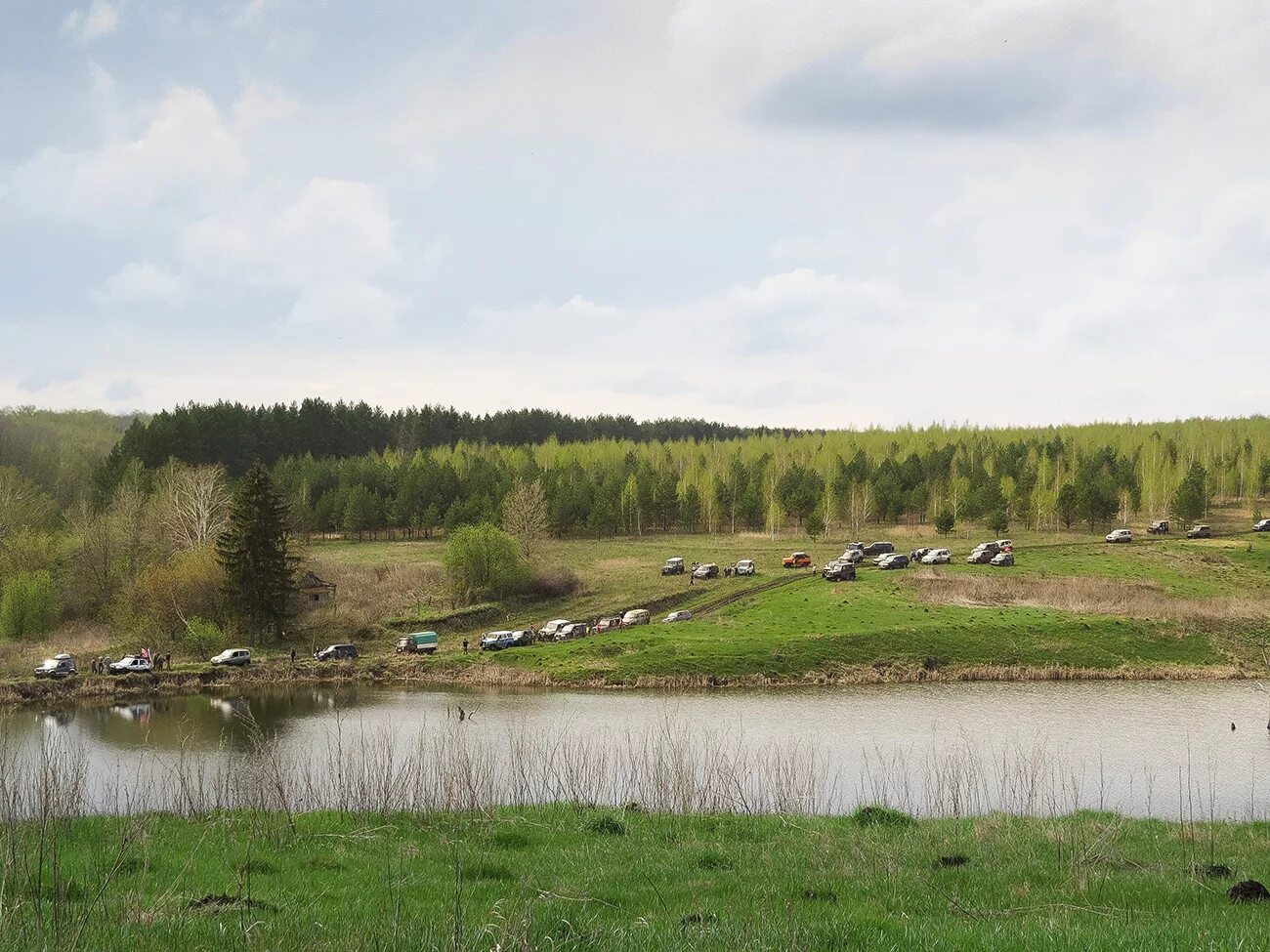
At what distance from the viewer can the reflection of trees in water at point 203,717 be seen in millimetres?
44781

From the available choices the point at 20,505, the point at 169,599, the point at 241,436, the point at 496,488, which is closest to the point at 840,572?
the point at 169,599

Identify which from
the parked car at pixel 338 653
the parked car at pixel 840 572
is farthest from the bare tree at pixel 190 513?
the parked car at pixel 840 572

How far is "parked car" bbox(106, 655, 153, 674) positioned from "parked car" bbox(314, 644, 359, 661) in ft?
35.5

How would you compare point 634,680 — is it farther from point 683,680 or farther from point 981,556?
point 981,556

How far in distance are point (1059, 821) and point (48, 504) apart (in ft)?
381

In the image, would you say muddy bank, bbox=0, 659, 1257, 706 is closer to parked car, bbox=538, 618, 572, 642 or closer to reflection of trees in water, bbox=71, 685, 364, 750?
reflection of trees in water, bbox=71, 685, 364, 750

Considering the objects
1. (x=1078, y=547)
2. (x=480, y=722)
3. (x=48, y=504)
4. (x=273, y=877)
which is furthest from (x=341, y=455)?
(x=273, y=877)

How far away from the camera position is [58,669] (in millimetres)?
61562

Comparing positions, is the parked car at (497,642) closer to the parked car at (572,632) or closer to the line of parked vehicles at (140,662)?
the parked car at (572,632)

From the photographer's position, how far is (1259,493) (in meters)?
154

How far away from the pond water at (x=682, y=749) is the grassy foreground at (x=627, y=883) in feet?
6.11

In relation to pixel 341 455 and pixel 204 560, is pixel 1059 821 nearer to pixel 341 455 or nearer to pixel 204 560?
pixel 204 560

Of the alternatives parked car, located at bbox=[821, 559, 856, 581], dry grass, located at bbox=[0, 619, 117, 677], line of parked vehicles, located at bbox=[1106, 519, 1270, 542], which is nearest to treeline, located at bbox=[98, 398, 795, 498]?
dry grass, located at bbox=[0, 619, 117, 677]

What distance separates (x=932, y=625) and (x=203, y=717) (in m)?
44.9
